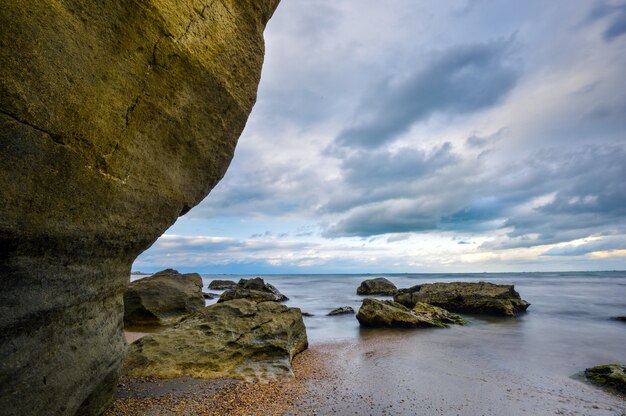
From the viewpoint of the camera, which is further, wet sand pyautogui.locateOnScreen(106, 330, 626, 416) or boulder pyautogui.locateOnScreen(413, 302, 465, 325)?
boulder pyautogui.locateOnScreen(413, 302, 465, 325)

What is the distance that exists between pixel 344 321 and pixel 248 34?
16580 mm

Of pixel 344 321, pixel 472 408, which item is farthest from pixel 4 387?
pixel 344 321

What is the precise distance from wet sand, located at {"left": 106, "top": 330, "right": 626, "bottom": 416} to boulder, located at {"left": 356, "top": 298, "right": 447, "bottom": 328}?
593 centimetres

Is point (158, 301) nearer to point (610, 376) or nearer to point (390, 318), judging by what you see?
point (390, 318)

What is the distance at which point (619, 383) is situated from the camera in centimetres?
852

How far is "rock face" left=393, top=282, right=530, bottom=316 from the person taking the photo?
22.6m

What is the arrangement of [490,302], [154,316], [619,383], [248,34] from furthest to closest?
1. [490,302]
2. [154,316]
3. [619,383]
4. [248,34]

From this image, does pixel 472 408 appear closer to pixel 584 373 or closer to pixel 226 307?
pixel 584 373

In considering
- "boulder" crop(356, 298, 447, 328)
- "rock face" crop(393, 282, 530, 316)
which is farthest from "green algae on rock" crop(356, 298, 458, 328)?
"rock face" crop(393, 282, 530, 316)

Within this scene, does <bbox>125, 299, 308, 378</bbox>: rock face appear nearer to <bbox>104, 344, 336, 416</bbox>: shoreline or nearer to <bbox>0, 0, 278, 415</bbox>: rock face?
<bbox>104, 344, 336, 416</bbox>: shoreline

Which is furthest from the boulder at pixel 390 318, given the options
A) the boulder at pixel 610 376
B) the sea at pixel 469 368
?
the boulder at pixel 610 376

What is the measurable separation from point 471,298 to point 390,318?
31.2 feet

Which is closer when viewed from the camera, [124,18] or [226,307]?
[124,18]

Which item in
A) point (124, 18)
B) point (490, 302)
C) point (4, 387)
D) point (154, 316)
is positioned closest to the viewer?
point (4, 387)
